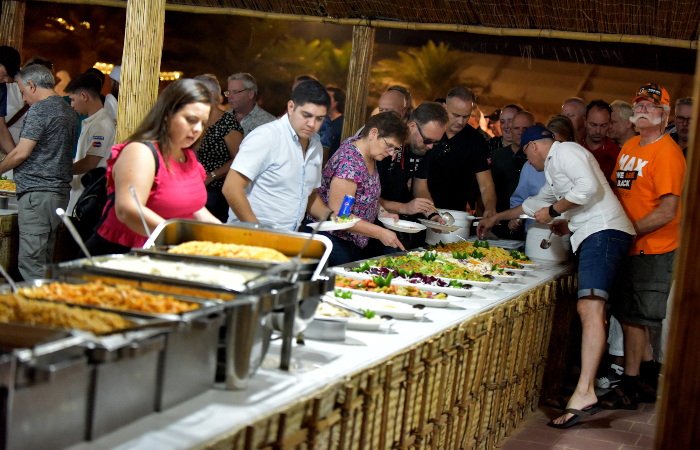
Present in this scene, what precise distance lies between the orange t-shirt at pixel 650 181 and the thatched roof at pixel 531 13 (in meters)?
1.49

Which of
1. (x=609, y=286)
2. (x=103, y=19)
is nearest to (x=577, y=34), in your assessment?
(x=609, y=286)

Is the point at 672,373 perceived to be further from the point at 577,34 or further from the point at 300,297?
the point at 577,34

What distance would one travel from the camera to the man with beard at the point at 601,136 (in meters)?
5.04

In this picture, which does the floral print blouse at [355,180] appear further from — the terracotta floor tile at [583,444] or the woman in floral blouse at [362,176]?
the terracotta floor tile at [583,444]

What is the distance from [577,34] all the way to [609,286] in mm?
2320

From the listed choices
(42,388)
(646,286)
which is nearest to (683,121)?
(646,286)

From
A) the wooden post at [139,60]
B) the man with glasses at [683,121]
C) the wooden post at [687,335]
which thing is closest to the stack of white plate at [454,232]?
the man with glasses at [683,121]

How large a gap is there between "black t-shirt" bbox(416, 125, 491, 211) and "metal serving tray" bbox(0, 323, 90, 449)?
399 cm

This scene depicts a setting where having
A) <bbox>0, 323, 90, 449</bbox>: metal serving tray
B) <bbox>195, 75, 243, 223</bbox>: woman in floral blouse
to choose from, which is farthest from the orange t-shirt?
<bbox>0, 323, 90, 449</bbox>: metal serving tray

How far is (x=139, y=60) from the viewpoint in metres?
3.14

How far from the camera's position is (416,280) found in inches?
121

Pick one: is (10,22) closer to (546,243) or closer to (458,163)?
(458,163)

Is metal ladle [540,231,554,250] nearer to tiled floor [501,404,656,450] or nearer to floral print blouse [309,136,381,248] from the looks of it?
tiled floor [501,404,656,450]

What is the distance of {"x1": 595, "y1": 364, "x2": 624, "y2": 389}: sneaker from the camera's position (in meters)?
4.44
